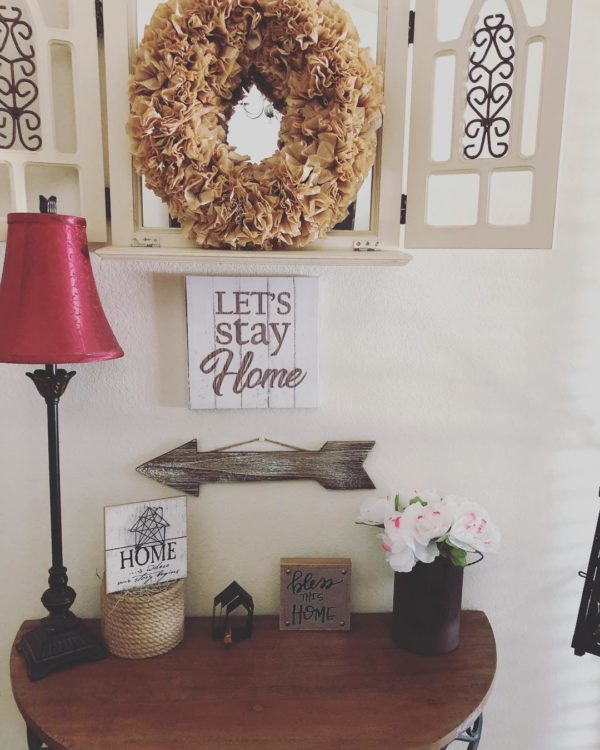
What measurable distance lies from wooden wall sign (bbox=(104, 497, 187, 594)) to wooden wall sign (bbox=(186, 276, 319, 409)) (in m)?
0.25

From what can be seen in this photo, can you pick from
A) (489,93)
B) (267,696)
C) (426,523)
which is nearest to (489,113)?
(489,93)

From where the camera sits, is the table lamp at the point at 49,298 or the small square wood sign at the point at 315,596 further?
the small square wood sign at the point at 315,596

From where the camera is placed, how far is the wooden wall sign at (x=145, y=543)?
4.03ft

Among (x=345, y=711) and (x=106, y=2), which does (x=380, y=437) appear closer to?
(x=345, y=711)

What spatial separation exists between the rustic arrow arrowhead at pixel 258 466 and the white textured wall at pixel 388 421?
3 cm

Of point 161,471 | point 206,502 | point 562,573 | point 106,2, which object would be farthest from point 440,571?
point 106,2

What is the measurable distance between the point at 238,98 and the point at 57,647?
3.71 ft

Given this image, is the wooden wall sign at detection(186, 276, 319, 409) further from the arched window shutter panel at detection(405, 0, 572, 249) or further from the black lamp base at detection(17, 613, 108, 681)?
the black lamp base at detection(17, 613, 108, 681)

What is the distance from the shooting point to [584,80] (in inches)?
50.8

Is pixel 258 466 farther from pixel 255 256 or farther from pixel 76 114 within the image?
pixel 76 114

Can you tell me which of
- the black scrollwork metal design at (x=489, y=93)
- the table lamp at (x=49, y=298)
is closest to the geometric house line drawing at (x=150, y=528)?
the table lamp at (x=49, y=298)

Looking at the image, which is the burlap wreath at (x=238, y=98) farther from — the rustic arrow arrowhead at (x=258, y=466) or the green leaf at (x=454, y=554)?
the green leaf at (x=454, y=554)

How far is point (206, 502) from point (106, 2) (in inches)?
40.9

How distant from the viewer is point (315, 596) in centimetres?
133
